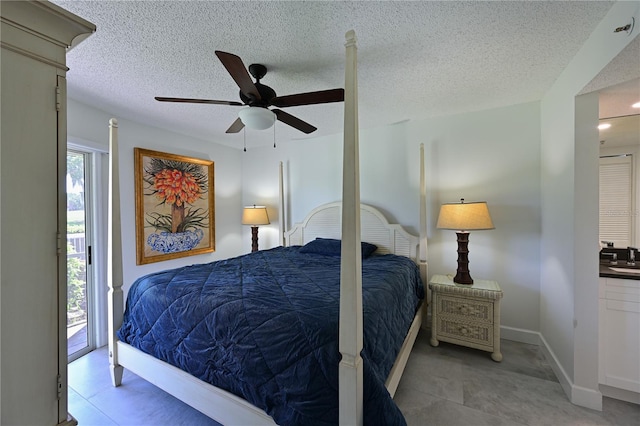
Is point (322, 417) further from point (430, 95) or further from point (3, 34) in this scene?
point (430, 95)

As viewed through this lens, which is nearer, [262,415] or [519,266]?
[262,415]

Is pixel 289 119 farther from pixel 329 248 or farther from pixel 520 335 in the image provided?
pixel 520 335

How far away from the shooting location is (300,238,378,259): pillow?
9.79 ft

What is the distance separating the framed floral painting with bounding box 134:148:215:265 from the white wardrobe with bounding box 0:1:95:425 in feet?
8.94

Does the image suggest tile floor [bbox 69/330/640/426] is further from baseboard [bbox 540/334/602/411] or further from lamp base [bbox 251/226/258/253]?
lamp base [bbox 251/226/258/253]

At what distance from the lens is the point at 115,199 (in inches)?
78.5

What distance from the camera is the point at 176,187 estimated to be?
3463 mm

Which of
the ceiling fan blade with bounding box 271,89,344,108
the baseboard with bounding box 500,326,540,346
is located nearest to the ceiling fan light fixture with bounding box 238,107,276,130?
the ceiling fan blade with bounding box 271,89,344,108

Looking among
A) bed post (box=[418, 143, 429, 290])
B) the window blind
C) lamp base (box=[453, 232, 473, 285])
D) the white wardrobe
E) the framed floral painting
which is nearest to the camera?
the white wardrobe

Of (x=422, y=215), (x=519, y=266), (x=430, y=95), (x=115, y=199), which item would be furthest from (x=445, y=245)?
(x=115, y=199)

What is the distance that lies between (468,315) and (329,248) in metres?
1.50

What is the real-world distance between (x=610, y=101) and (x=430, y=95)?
124cm

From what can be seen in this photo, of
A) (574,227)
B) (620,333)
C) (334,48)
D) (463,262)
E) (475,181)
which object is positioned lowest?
(620,333)

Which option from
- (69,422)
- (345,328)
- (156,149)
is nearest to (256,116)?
(345,328)
